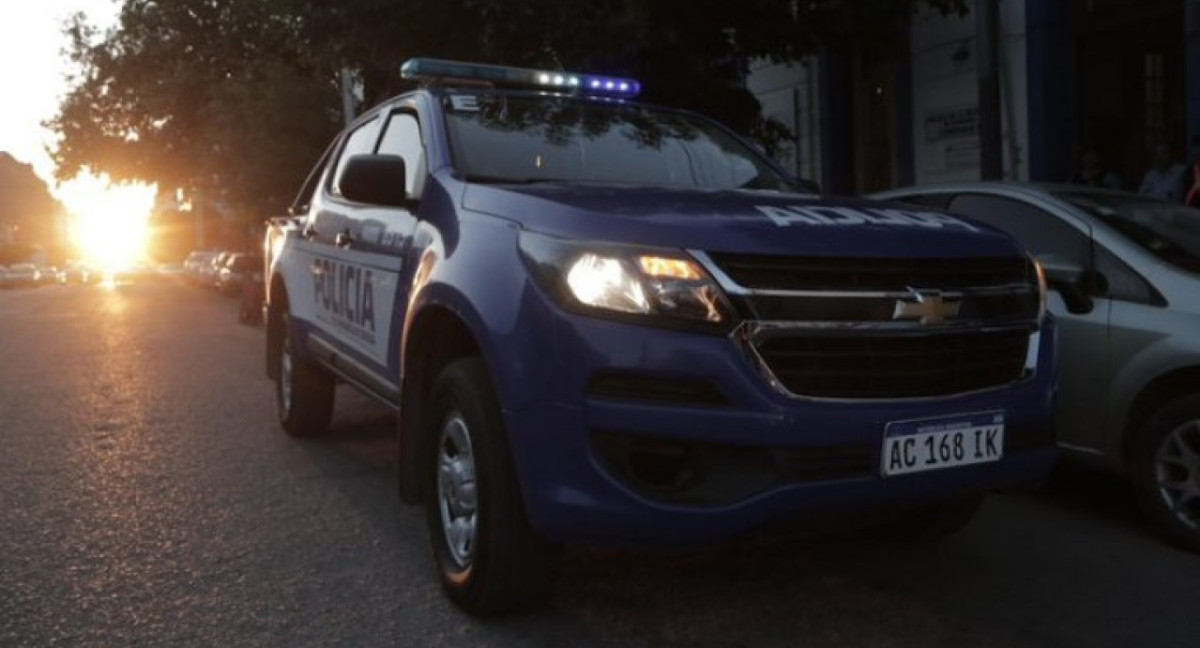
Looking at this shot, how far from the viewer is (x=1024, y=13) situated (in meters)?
12.0

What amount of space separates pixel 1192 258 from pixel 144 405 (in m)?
6.91

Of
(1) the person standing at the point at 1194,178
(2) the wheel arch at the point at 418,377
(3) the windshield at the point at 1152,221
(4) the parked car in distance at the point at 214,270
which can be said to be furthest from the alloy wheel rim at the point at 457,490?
(4) the parked car in distance at the point at 214,270

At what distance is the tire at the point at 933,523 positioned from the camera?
159 inches

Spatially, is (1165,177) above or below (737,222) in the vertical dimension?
above

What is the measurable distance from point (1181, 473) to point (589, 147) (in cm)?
260

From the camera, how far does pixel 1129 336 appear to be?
435 centimetres

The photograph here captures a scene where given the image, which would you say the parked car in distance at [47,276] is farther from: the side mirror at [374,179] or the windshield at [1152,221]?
the windshield at [1152,221]

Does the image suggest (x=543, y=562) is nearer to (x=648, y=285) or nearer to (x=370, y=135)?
(x=648, y=285)

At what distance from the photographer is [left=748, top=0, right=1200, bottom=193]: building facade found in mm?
11789

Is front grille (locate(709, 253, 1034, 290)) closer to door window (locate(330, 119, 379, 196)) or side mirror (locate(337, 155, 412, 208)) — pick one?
side mirror (locate(337, 155, 412, 208))

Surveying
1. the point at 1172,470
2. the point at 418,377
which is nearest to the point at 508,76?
the point at 418,377

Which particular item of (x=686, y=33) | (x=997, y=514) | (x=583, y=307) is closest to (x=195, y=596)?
(x=583, y=307)

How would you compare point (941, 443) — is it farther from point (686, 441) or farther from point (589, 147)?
point (589, 147)

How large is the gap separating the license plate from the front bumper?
0.03 metres
